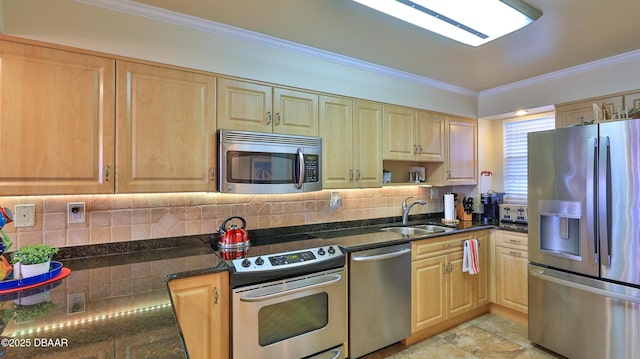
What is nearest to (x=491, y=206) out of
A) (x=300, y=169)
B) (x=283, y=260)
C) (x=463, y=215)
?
(x=463, y=215)

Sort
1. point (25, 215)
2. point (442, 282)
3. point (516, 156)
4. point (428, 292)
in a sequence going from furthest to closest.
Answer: point (516, 156) < point (442, 282) < point (428, 292) < point (25, 215)

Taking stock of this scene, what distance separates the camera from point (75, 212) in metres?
1.94

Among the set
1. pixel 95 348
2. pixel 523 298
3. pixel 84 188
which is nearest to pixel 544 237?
pixel 523 298

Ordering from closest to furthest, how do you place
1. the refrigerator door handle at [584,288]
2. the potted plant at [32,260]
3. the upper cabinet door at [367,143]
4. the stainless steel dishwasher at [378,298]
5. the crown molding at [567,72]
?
the potted plant at [32,260] → the refrigerator door handle at [584,288] → the stainless steel dishwasher at [378,298] → the crown molding at [567,72] → the upper cabinet door at [367,143]

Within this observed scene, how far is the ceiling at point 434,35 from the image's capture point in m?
1.96

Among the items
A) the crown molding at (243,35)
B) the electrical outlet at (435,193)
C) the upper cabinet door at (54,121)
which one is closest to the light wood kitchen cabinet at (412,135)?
the crown molding at (243,35)

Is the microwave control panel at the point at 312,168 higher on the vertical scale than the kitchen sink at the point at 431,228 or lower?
higher

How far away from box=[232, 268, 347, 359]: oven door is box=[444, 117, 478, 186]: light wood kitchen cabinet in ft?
6.57

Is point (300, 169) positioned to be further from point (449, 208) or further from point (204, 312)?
point (449, 208)

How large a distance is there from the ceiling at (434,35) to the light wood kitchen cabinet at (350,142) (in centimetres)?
45

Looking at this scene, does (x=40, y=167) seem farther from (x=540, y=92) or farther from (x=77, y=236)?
(x=540, y=92)

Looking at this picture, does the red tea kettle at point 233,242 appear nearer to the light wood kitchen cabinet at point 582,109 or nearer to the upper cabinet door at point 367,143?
the upper cabinet door at point 367,143

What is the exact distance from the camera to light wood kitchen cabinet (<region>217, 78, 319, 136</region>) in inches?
86.2

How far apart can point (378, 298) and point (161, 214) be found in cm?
172
